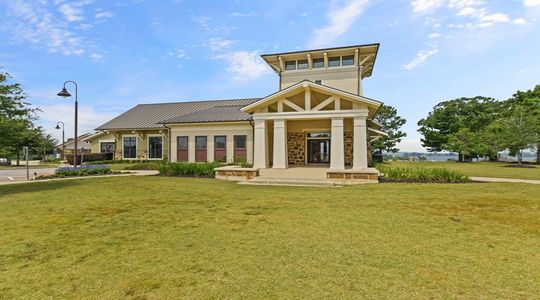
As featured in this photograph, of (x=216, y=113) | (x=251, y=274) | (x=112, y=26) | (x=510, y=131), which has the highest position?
(x=112, y=26)

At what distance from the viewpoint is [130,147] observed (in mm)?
25797

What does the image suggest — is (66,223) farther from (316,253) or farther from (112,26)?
(112,26)

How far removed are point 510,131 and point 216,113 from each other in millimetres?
24893

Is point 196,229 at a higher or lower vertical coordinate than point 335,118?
lower

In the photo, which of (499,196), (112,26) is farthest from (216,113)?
(499,196)

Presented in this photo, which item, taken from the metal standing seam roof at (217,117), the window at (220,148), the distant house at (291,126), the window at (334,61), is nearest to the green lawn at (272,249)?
the distant house at (291,126)

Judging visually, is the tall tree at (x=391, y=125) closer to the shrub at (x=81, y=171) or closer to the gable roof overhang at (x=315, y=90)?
the gable roof overhang at (x=315, y=90)

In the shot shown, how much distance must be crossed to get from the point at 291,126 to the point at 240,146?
412 centimetres

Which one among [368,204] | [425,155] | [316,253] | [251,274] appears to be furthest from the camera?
[425,155]

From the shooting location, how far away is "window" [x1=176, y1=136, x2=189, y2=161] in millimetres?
21442

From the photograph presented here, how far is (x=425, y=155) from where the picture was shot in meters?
38.8

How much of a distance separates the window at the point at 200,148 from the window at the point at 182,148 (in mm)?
865

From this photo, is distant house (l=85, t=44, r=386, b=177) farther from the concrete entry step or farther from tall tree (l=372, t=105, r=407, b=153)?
tall tree (l=372, t=105, r=407, b=153)

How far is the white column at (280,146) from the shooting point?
50.4ft
